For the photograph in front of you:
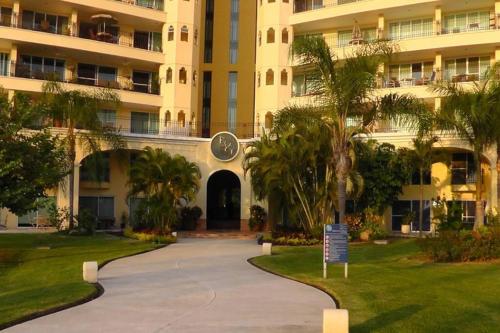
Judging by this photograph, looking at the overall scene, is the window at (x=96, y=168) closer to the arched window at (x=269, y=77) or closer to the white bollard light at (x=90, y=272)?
the arched window at (x=269, y=77)

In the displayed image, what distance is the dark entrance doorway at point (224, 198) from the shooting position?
44.9 metres

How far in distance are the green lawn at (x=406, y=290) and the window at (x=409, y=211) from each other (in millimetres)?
15040

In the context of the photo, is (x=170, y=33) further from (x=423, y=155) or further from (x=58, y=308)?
(x=58, y=308)

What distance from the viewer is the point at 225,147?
4034 centimetres

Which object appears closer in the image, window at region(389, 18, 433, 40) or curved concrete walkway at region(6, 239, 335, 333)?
curved concrete walkway at region(6, 239, 335, 333)

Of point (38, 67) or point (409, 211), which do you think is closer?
point (409, 211)

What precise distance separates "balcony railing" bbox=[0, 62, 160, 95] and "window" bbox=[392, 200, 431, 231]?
1884cm

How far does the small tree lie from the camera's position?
21625mm

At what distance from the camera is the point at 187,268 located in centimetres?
1922

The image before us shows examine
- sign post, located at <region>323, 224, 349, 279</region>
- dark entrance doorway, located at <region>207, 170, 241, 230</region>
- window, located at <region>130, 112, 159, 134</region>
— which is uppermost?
window, located at <region>130, 112, 159, 134</region>

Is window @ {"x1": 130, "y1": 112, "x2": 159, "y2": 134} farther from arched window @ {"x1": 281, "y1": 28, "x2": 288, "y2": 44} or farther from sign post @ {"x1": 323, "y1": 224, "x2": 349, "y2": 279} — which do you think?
sign post @ {"x1": 323, "y1": 224, "x2": 349, "y2": 279}

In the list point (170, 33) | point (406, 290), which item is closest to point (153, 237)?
point (406, 290)

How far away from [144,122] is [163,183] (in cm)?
1275

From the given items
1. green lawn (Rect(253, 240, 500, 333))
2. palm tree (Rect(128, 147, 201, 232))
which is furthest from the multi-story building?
green lawn (Rect(253, 240, 500, 333))
